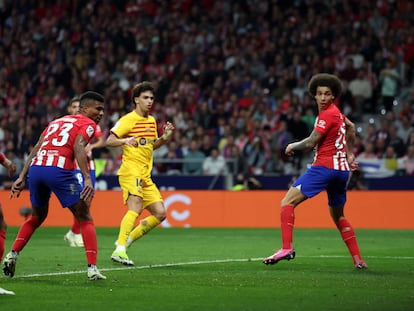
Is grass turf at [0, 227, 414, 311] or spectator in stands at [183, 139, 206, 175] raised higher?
spectator in stands at [183, 139, 206, 175]

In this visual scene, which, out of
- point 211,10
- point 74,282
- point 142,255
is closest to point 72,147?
point 74,282

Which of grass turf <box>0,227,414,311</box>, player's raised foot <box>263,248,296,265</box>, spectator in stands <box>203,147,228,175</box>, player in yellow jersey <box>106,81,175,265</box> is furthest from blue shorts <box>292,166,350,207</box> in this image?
spectator in stands <box>203,147,228,175</box>

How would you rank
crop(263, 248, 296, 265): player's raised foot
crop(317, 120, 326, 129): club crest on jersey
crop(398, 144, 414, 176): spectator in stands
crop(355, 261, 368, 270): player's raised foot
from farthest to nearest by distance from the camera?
crop(398, 144, 414, 176): spectator in stands, crop(355, 261, 368, 270): player's raised foot, crop(317, 120, 326, 129): club crest on jersey, crop(263, 248, 296, 265): player's raised foot

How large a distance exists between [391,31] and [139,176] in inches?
623

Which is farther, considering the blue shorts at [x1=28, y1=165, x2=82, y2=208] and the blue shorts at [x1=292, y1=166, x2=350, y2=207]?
the blue shorts at [x1=292, y1=166, x2=350, y2=207]

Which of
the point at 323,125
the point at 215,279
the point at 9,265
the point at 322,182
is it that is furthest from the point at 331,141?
the point at 9,265

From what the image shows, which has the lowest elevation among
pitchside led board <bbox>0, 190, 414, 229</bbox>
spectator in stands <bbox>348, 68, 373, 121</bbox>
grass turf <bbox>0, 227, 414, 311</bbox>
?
grass turf <bbox>0, 227, 414, 311</bbox>

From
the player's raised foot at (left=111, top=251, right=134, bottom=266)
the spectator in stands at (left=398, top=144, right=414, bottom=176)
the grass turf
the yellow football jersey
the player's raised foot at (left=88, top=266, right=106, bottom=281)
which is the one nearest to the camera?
the grass turf

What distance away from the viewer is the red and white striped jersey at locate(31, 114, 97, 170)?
10766mm

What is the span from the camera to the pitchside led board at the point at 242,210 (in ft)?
76.1

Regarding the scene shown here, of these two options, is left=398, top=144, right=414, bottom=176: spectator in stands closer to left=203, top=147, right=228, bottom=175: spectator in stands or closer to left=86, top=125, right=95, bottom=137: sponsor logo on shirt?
left=203, top=147, right=228, bottom=175: spectator in stands

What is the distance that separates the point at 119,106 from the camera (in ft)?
96.4

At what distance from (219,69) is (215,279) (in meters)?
18.8

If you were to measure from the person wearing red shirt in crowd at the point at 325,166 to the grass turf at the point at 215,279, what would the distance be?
383 mm
